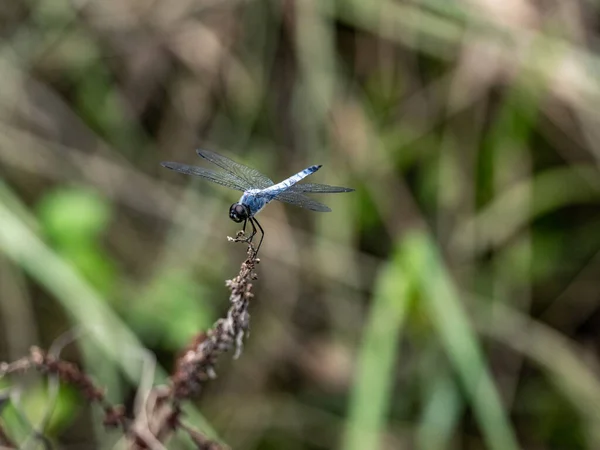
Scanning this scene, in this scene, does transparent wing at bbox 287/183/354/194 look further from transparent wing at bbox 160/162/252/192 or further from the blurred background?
the blurred background

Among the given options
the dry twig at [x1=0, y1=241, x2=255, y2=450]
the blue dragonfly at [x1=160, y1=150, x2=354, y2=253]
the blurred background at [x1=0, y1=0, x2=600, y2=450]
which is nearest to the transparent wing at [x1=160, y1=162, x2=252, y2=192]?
the blue dragonfly at [x1=160, y1=150, x2=354, y2=253]

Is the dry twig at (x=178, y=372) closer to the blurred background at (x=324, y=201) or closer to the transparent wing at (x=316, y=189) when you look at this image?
the transparent wing at (x=316, y=189)

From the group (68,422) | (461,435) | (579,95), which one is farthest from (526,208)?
(68,422)

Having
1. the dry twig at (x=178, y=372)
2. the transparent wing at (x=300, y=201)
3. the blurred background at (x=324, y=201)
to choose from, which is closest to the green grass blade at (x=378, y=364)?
the blurred background at (x=324, y=201)

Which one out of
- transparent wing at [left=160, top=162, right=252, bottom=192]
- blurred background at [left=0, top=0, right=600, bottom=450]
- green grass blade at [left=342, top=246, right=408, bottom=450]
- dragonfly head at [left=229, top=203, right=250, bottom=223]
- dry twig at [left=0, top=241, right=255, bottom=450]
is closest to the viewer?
dry twig at [left=0, top=241, right=255, bottom=450]

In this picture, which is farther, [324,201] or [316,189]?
[324,201]

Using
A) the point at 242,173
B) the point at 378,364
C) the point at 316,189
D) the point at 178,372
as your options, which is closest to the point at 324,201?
the point at 378,364

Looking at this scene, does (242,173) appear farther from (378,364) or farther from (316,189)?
(378,364)

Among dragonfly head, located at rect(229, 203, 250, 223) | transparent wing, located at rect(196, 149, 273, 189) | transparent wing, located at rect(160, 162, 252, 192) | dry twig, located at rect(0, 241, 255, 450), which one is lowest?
dry twig, located at rect(0, 241, 255, 450)
